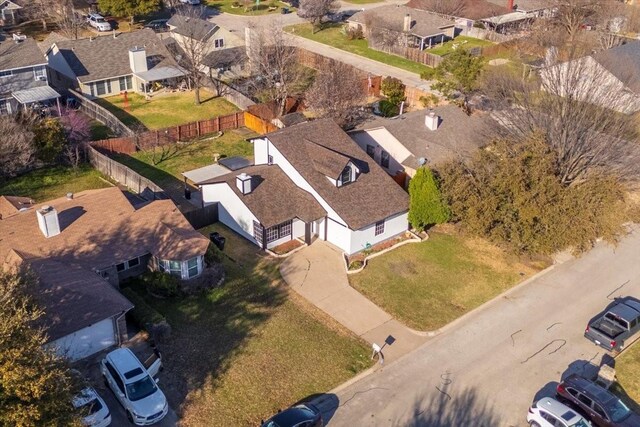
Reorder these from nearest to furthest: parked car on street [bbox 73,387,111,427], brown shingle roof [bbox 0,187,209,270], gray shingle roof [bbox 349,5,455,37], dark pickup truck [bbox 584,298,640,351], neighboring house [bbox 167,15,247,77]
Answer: parked car on street [bbox 73,387,111,427]
dark pickup truck [bbox 584,298,640,351]
brown shingle roof [bbox 0,187,209,270]
neighboring house [bbox 167,15,247,77]
gray shingle roof [bbox 349,5,455,37]

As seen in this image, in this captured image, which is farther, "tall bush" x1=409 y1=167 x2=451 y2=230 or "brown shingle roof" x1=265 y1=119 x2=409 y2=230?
"tall bush" x1=409 y1=167 x2=451 y2=230

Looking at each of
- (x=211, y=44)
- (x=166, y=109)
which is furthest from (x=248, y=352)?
(x=211, y=44)

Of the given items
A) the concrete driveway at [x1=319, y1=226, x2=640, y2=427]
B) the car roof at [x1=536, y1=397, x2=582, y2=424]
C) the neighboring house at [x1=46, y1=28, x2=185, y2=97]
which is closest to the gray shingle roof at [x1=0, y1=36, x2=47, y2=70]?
the neighboring house at [x1=46, y1=28, x2=185, y2=97]

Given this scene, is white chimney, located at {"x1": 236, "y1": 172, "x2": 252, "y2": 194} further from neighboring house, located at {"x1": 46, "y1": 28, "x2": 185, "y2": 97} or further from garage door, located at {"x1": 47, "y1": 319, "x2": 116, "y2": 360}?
neighboring house, located at {"x1": 46, "y1": 28, "x2": 185, "y2": 97}

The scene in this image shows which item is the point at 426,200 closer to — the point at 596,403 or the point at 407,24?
the point at 596,403

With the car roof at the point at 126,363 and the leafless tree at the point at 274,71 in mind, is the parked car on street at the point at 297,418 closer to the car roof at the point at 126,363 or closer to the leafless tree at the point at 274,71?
the car roof at the point at 126,363

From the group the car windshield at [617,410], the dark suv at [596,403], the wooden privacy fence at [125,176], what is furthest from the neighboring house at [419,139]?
the car windshield at [617,410]
